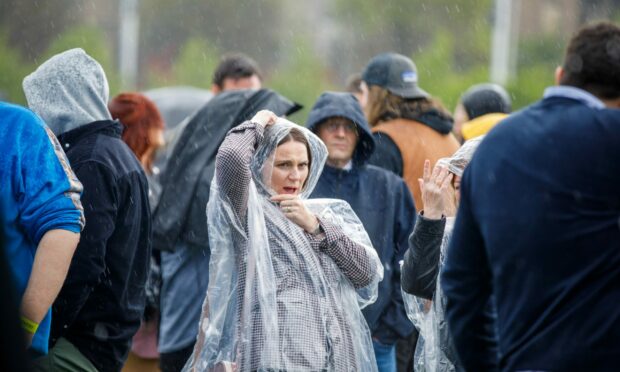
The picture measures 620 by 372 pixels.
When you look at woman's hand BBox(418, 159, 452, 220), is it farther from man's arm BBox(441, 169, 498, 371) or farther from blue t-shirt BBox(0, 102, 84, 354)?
blue t-shirt BBox(0, 102, 84, 354)

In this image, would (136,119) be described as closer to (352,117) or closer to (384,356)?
(352,117)

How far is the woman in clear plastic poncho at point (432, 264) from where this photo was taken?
14.8ft

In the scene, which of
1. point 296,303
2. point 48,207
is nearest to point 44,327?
point 48,207

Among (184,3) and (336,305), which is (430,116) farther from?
(184,3)

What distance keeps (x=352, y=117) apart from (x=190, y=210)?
3.79 feet

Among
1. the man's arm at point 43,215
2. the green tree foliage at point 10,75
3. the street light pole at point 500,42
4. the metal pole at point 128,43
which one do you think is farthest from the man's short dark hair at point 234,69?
the metal pole at point 128,43

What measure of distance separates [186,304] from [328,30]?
59.7 m

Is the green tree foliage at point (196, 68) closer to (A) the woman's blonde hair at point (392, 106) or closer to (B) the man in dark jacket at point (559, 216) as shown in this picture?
(A) the woman's blonde hair at point (392, 106)

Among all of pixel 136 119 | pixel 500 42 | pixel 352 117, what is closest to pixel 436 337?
pixel 352 117

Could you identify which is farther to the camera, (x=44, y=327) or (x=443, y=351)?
(x=443, y=351)

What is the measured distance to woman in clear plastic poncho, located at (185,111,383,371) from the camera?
4.42 metres

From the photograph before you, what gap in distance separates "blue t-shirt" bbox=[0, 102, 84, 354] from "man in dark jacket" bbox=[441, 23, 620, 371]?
4.73 ft

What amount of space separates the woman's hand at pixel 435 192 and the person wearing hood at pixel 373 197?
113cm

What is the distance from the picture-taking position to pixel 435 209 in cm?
451
